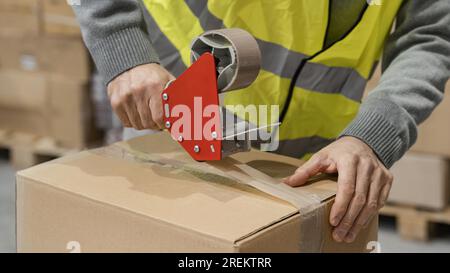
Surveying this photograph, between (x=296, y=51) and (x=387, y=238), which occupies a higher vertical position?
(x=296, y=51)

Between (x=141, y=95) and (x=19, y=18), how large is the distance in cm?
247

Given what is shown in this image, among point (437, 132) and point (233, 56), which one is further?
point (437, 132)

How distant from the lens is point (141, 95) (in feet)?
4.37

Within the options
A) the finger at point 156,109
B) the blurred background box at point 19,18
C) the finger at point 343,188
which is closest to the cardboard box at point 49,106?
the blurred background box at point 19,18

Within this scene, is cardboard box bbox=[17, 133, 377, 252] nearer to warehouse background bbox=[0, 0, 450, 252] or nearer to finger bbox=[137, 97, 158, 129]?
finger bbox=[137, 97, 158, 129]

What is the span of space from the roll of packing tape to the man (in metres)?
0.12

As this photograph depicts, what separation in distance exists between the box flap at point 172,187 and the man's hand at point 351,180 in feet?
0.08

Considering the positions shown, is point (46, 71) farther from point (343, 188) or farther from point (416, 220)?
point (343, 188)

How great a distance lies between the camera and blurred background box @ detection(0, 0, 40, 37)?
3561 mm

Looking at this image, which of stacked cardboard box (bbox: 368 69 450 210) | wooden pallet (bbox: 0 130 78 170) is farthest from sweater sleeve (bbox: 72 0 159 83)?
wooden pallet (bbox: 0 130 78 170)

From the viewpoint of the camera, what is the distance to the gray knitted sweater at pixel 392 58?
1402mm

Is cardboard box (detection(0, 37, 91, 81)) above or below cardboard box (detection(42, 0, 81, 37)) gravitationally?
below

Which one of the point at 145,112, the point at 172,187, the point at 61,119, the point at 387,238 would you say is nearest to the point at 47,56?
the point at 61,119
